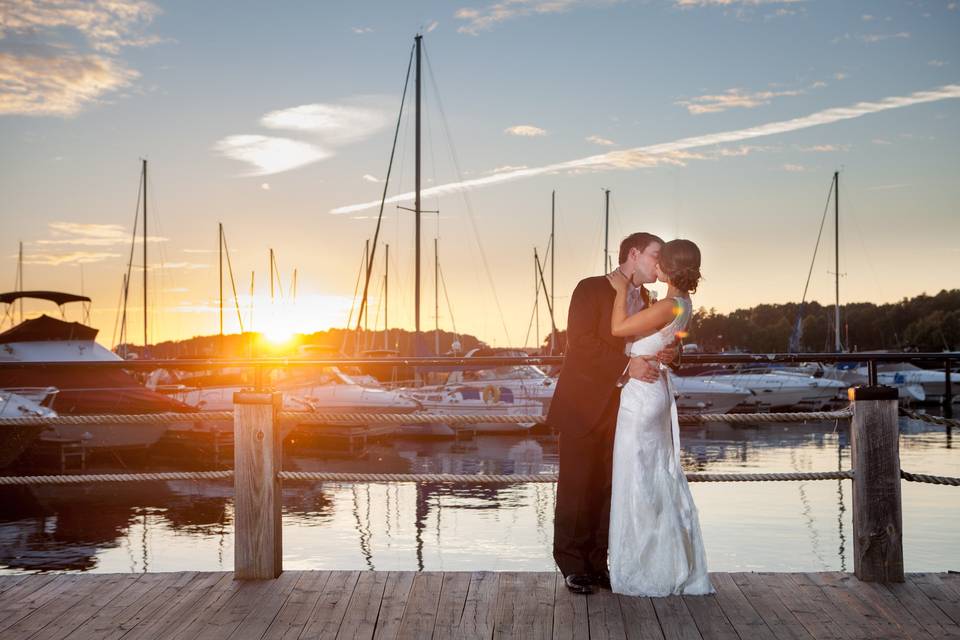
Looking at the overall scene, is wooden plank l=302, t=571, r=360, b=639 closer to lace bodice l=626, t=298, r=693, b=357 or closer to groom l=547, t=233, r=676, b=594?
groom l=547, t=233, r=676, b=594

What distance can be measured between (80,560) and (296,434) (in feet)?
49.7

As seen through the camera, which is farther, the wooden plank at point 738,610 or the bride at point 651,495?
the bride at point 651,495

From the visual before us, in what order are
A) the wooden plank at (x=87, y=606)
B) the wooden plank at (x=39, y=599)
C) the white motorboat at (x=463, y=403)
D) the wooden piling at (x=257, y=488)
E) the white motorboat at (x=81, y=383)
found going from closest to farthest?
the wooden plank at (x=87, y=606) < the wooden plank at (x=39, y=599) < the wooden piling at (x=257, y=488) < the white motorboat at (x=81, y=383) < the white motorboat at (x=463, y=403)

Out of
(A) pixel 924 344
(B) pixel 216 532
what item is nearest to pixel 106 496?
(B) pixel 216 532

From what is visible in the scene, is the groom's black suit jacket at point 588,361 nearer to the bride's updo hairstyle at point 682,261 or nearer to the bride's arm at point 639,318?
the bride's arm at point 639,318

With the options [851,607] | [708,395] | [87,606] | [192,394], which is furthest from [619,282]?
[708,395]

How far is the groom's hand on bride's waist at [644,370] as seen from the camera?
14.6 feet

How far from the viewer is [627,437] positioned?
453 centimetres

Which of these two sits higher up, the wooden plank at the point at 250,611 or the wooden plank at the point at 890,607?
the wooden plank at the point at 250,611

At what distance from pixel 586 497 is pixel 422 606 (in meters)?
0.93

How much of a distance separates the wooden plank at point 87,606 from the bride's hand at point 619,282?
2784mm

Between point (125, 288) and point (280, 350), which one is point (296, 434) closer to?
point (280, 350)

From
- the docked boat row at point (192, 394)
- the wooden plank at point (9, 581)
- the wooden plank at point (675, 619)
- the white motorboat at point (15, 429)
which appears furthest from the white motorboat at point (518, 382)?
the wooden plank at point (675, 619)

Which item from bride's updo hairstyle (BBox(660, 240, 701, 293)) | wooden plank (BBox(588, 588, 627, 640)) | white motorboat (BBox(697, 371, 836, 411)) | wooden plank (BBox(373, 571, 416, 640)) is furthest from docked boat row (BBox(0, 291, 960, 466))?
bride's updo hairstyle (BBox(660, 240, 701, 293))
